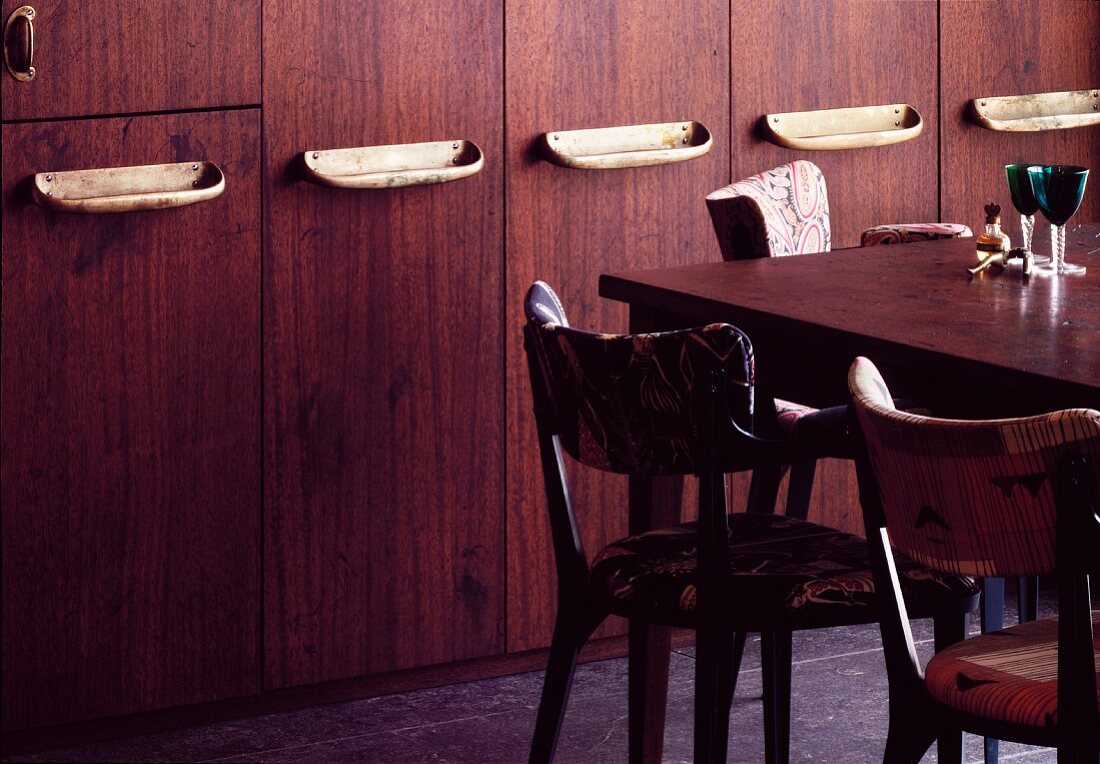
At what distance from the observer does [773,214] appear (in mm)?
2949

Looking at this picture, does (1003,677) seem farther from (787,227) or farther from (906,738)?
(787,227)

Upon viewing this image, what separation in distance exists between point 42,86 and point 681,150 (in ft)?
4.03

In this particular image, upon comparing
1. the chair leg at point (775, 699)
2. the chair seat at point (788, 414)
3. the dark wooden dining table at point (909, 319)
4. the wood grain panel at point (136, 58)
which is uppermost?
the wood grain panel at point (136, 58)

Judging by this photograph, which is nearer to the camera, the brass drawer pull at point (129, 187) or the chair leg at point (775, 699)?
the chair leg at point (775, 699)

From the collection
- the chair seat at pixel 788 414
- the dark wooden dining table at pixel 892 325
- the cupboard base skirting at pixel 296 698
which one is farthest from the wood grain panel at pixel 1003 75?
the cupboard base skirting at pixel 296 698

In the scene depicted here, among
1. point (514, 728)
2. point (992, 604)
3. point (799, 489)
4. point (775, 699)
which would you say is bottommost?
point (514, 728)

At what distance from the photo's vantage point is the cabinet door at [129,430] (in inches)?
110

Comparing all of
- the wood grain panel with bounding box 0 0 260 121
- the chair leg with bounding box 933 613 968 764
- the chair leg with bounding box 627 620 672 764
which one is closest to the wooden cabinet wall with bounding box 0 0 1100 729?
the wood grain panel with bounding box 0 0 260 121

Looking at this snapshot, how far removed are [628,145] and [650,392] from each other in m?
1.38

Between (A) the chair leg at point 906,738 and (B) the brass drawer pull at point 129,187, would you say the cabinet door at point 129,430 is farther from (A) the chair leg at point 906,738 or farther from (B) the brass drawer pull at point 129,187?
(A) the chair leg at point 906,738

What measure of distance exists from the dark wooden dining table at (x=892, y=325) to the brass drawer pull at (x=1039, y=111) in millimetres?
792

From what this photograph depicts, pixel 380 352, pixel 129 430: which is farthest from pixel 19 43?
pixel 380 352

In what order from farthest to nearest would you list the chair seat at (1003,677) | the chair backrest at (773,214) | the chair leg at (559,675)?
the chair backrest at (773,214), the chair leg at (559,675), the chair seat at (1003,677)

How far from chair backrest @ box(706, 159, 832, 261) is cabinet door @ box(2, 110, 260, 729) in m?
0.85
